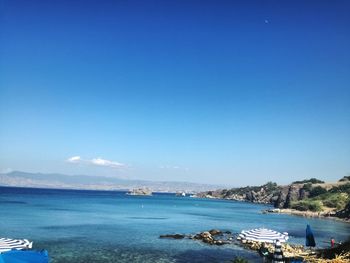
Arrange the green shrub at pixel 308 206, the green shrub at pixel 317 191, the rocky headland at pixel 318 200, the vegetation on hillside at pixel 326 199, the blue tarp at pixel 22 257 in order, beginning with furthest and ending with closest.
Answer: the green shrub at pixel 317 191, the green shrub at pixel 308 206, the vegetation on hillside at pixel 326 199, the rocky headland at pixel 318 200, the blue tarp at pixel 22 257

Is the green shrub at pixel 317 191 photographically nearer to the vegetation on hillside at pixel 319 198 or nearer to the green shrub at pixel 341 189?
the vegetation on hillside at pixel 319 198

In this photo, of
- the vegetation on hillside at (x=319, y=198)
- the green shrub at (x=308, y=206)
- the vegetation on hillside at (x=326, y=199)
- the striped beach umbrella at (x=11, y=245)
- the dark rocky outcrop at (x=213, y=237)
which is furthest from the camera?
the green shrub at (x=308, y=206)

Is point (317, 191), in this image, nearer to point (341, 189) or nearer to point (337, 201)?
point (341, 189)

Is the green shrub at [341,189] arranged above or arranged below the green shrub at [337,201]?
above

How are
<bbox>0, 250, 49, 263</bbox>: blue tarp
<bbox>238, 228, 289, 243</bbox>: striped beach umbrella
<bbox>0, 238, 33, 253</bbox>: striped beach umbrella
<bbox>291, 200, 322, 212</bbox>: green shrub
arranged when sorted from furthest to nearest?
<bbox>291, 200, 322, 212</bbox>: green shrub < <bbox>238, 228, 289, 243</bbox>: striped beach umbrella < <bbox>0, 238, 33, 253</bbox>: striped beach umbrella < <bbox>0, 250, 49, 263</bbox>: blue tarp

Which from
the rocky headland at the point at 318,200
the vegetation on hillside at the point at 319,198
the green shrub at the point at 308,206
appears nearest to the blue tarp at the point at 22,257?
the rocky headland at the point at 318,200

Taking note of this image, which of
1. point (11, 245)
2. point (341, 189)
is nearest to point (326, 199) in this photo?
point (341, 189)

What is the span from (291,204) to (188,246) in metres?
113

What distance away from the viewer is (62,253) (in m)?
45.7

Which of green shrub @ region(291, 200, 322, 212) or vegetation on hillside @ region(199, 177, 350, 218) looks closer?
vegetation on hillside @ region(199, 177, 350, 218)

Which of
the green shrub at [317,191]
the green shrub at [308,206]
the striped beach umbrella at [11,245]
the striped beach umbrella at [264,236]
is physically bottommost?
the striped beach umbrella at [11,245]

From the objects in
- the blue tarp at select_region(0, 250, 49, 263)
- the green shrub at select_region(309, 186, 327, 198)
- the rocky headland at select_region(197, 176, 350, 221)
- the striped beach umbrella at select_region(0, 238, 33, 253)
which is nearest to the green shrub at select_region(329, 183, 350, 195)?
the rocky headland at select_region(197, 176, 350, 221)

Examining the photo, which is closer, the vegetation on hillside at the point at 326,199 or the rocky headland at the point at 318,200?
the rocky headland at the point at 318,200

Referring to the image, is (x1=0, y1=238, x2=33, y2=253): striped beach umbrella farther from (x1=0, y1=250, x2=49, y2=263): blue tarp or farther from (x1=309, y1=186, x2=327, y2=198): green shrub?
(x1=309, y1=186, x2=327, y2=198): green shrub
